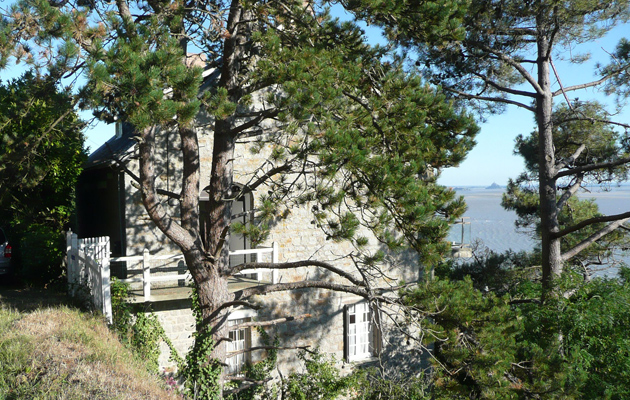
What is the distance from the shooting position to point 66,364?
6066 millimetres

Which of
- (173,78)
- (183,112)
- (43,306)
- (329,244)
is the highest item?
(173,78)

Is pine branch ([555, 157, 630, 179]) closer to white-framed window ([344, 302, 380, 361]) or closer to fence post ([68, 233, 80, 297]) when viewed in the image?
white-framed window ([344, 302, 380, 361])

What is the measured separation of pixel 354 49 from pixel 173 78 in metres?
3.44

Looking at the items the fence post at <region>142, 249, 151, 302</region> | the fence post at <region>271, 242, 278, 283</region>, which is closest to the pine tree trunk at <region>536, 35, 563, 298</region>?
the fence post at <region>271, 242, 278, 283</region>

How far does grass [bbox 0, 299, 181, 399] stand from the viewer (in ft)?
17.8

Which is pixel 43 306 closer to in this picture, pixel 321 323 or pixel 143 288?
pixel 143 288

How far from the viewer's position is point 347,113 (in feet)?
27.8

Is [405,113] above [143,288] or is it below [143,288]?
above

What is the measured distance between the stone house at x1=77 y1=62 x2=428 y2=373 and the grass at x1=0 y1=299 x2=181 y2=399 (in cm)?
277

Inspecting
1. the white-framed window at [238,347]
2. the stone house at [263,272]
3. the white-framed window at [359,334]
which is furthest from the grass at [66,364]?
the white-framed window at [359,334]

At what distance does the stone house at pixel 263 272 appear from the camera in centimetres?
1104

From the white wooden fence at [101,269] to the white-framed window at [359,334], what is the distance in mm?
2572

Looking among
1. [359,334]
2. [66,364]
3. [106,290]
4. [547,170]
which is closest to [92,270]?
[106,290]

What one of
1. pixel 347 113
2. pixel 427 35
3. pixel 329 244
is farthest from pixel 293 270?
pixel 427 35
